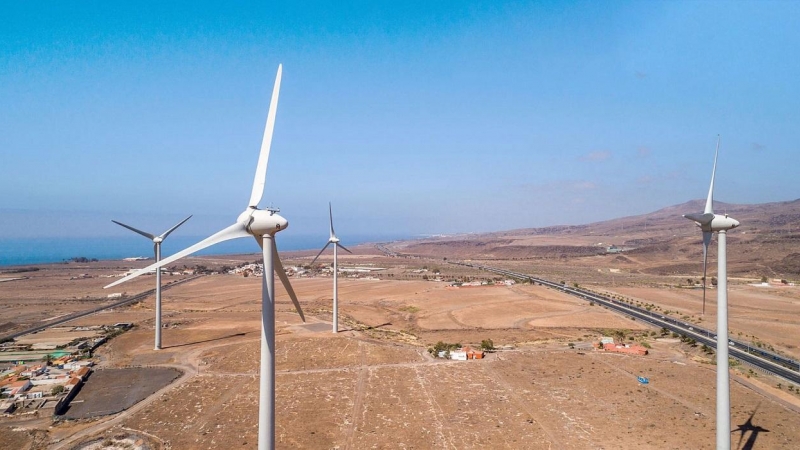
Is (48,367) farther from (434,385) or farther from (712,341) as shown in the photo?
(712,341)

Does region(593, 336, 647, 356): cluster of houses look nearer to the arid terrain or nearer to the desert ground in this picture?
the arid terrain

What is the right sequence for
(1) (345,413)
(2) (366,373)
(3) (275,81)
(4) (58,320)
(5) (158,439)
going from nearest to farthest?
1. (3) (275,81)
2. (5) (158,439)
3. (1) (345,413)
4. (2) (366,373)
5. (4) (58,320)

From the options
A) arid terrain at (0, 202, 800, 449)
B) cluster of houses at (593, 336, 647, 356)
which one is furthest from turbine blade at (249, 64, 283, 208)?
cluster of houses at (593, 336, 647, 356)

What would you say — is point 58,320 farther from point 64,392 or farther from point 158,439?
point 158,439

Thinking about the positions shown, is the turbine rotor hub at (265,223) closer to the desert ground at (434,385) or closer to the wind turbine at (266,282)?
the wind turbine at (266,282)

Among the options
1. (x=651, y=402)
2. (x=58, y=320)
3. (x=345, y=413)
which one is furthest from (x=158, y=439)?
(x=58, y=320)


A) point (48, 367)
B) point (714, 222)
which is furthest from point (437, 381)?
point (48, 367)
